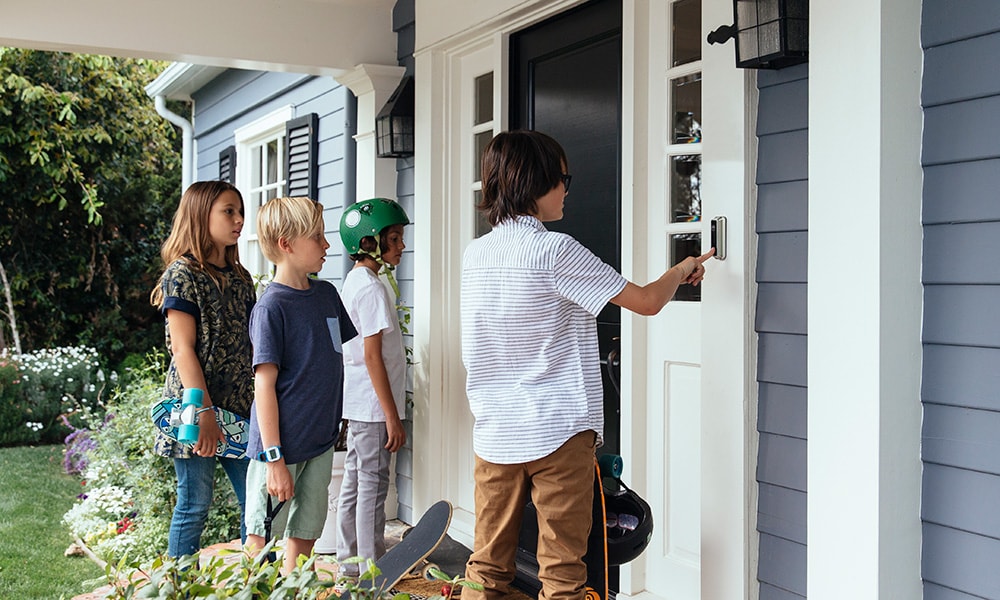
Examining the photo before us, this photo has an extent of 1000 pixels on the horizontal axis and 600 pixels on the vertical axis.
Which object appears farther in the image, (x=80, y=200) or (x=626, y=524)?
(x=80, y=200)

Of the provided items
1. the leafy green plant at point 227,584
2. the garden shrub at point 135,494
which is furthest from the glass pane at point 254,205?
the leafy green plant at point 227,584

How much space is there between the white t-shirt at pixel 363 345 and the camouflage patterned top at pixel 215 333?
57 cm

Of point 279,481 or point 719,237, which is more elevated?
point 719,237

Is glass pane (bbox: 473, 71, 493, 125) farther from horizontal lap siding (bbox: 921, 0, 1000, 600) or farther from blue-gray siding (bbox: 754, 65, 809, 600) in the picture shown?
horizontal lap siding (bbox: 921, 0, 1000, 600)

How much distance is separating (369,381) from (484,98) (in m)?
1.32

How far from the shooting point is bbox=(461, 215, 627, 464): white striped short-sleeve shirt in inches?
82.4

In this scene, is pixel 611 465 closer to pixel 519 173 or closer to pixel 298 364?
pixel 519 173

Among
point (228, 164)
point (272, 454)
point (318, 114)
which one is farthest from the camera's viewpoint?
point (228, 164)

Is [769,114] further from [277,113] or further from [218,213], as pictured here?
[277,113]

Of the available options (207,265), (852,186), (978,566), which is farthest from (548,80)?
(978,566)

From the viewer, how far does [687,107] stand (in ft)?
9.11

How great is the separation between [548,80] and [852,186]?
1797mm

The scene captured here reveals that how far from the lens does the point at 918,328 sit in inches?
76.6

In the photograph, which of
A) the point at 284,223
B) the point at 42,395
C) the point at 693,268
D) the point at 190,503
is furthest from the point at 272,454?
the point at 42,395
